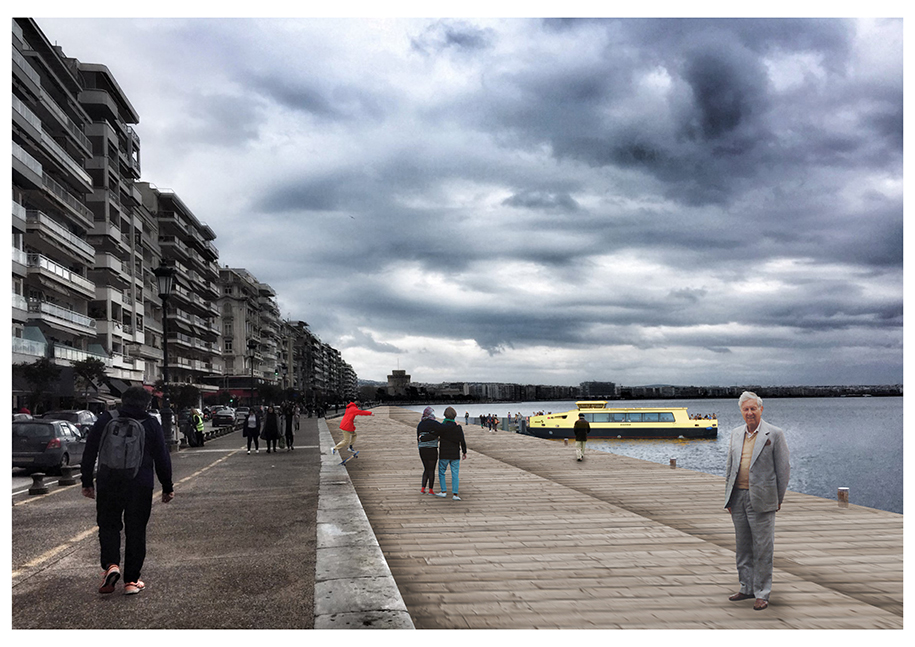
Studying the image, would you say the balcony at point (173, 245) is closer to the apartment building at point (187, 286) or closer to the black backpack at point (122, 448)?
the apartment building at point (187, 286)

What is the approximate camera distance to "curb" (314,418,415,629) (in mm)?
4730

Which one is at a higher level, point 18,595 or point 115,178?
point 115,178

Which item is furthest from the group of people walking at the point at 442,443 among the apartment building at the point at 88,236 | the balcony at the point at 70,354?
the balcony at the point at 70,354

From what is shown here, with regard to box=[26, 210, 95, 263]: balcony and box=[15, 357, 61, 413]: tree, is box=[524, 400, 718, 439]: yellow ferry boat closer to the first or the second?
box=[26, 210, 95, 263]: balcony

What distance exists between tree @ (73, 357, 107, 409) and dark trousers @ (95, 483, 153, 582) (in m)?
40.6

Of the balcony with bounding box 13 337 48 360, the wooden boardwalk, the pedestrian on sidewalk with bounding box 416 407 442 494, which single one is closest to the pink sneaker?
the wooden boardwalk

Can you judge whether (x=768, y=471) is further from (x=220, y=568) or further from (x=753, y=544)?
(x=220, y=568)

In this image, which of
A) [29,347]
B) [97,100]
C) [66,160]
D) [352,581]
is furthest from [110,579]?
[97,100]

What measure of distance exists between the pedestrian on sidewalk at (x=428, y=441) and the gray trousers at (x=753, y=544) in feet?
21.7

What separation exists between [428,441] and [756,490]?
24.1ft

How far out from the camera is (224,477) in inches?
602
